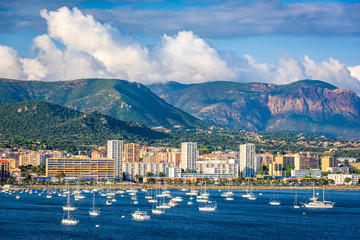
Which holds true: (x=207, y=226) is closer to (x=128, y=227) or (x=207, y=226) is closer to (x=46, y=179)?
(x=128, y=227)

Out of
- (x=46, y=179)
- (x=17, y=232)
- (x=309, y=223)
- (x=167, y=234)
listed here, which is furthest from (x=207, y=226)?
(x=46, y=179)

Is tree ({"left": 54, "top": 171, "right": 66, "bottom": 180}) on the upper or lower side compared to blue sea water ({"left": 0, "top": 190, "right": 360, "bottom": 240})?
upper

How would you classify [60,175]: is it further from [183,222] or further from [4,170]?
[183,222]

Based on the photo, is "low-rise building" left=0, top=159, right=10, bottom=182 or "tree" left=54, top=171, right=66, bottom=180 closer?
"tree" left=54, top=171, right=66, bottom=180

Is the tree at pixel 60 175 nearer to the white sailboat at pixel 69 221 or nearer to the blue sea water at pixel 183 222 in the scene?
the blue sea water at pixel 183 222

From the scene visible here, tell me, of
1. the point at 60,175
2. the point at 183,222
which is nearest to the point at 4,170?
the point at 60,175

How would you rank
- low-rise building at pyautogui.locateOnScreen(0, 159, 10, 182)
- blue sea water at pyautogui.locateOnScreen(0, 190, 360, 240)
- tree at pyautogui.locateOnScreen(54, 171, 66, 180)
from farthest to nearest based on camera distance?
low-rise building at pyautogui.locateOnScreen(0, 159, 10, 182) < tree at pyautogui.locateOnScreen(54, 171, 66, 180) < blue sea water at pyautogui.locateOnScreen(0, 190, 360, 240)

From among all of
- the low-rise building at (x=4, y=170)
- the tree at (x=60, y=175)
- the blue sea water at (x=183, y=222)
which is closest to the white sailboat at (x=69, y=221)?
the blue sea water at (x=183, y=222)

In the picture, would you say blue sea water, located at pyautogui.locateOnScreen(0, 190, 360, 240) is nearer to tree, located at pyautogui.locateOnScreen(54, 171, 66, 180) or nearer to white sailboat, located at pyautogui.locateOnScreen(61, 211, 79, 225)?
white sailboat, located at pyautogui.locateOnScreen(61, 211, 79, 225)

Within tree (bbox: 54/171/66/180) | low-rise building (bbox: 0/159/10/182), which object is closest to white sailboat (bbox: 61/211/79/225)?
tree (bbox: 54/171/66/180)

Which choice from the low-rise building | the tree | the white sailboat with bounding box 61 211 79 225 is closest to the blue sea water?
the white sailboat with bounding box 61 211 79 225

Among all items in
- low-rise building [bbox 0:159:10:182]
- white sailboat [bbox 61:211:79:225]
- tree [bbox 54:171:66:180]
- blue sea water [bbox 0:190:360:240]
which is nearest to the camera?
blue sea water [bbox 0:190:360:240]
